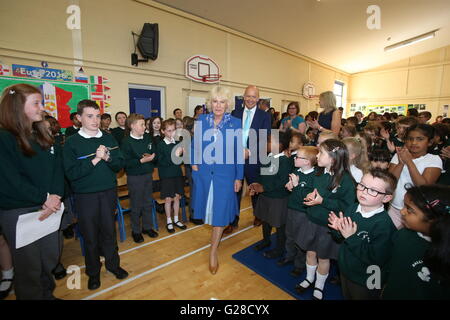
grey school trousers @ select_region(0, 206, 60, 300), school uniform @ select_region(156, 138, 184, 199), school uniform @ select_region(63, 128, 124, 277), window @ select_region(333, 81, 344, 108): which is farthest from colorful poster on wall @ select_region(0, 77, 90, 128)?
window @ select_region(333, 81, 344, 108)

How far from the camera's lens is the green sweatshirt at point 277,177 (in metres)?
2.43

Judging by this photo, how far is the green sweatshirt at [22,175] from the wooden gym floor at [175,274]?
0.99 metres

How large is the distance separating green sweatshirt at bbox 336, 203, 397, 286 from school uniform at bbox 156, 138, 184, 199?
2272 millimetres

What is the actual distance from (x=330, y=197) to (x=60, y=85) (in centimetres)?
500

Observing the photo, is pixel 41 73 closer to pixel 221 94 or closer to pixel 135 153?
pixel 135 153

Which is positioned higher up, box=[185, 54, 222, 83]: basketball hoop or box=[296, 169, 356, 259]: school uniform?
box=[185, 54, 222, 83]: basketball hoop

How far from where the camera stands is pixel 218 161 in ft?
7.49

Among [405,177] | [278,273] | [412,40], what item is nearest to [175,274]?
[278,273]

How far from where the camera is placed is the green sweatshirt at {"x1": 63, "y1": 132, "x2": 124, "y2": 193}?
1883mm

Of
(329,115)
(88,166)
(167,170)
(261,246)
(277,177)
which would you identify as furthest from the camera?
(329,115)

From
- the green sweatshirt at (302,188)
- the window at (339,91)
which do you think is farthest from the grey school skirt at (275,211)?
the window at (339,91)

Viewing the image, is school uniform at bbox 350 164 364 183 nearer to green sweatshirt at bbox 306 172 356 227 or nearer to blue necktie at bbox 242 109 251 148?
green sweatshirt at bbox 306 172 356 227

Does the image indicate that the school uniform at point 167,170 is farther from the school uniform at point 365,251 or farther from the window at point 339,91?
the window at point 339,91
